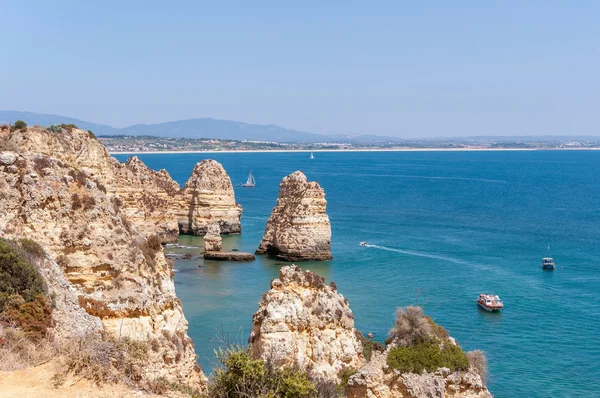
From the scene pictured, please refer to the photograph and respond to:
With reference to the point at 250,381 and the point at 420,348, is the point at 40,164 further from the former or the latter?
the point at 420,348

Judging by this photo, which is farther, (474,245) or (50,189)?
(474,245)

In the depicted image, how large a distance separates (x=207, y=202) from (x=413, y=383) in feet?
171

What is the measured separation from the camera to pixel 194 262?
53.4 m

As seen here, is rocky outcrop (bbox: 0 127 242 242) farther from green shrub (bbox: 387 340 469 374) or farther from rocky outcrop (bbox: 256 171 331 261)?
green shrub (bbox: 387 340 469 374)

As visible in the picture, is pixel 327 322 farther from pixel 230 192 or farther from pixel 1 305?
pixel 230 192

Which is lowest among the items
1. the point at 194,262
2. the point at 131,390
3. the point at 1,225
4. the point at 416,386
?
the point at 194,262

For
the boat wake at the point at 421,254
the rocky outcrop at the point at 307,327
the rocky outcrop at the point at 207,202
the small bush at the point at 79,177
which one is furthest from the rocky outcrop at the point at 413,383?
the rocky outcrop at the point at 207,202

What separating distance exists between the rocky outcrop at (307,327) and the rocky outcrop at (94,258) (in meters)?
3.20

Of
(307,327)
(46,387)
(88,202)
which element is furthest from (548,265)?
(46,387)

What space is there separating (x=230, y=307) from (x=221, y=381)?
26.9m

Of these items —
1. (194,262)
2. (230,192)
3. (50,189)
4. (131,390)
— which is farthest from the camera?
(230,192)

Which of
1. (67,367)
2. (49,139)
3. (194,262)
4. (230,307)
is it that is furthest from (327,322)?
(194,262)

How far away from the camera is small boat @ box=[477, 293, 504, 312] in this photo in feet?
128

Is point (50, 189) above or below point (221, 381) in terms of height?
above
